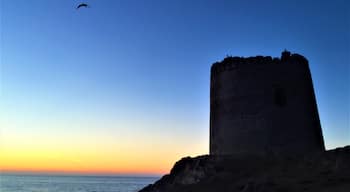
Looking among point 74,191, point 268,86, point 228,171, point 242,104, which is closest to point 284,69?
point 268,86

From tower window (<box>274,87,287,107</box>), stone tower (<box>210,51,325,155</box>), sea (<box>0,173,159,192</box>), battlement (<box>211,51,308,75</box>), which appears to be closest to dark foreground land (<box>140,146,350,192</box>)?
stone tower (<box>210,51,325,155</box>)

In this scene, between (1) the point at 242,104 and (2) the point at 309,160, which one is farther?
(1) the point at 242,104

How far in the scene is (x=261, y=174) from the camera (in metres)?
17.0

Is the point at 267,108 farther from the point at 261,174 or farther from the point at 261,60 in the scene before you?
the point at 261,174

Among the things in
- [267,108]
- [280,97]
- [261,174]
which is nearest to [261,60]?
[280,97]

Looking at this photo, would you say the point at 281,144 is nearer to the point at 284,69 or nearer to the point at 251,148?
the point at 251,148

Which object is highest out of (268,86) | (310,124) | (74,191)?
(268,86)

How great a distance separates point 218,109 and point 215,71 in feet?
7.27

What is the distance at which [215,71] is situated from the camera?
23188 mm

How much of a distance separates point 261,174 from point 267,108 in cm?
441

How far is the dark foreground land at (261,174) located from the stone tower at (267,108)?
1082 millimetres

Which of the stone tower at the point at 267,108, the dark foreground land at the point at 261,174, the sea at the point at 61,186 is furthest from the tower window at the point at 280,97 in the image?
the sea at the point at 61,186

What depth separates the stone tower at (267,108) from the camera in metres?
20.1

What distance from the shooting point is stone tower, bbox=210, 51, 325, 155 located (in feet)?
66.0
